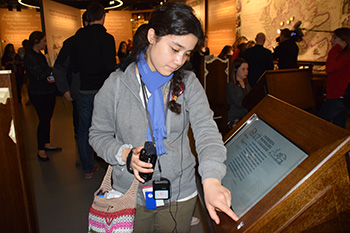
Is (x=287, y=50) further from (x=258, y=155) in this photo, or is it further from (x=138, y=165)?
(x=138, y=165)

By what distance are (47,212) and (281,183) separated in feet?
8.67

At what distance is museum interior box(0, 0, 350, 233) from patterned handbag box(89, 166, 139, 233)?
30 cm


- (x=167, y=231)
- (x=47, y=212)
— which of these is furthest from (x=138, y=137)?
Answer: (x=47, y=212)

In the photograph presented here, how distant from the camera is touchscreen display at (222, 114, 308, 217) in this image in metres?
0.77

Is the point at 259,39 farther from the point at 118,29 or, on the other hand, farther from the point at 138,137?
the point at 118,29

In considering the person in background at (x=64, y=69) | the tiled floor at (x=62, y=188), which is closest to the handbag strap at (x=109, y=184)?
the tiled floor at (x=62, y=188)

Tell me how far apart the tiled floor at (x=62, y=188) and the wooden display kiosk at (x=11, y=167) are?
940 mm

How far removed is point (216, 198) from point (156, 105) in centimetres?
52

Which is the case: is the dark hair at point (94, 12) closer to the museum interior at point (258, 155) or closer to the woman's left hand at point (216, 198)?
the museum interior at point (258, 155)

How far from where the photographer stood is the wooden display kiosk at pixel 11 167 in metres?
1.46

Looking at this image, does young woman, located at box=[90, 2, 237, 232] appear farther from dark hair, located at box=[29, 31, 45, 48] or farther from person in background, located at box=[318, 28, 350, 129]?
person in background, located at box=[318, 28, 350, 129]

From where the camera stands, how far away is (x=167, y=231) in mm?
1316

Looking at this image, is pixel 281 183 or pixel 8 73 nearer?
pixel 281 183

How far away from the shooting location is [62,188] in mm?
3135
